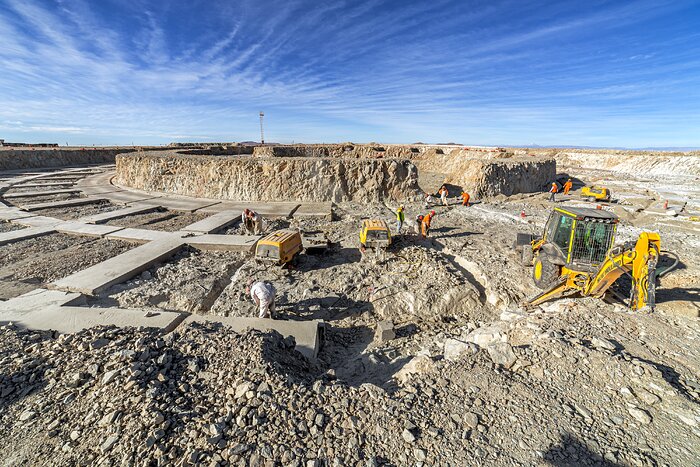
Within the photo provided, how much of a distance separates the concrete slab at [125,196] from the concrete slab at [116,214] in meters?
2.07

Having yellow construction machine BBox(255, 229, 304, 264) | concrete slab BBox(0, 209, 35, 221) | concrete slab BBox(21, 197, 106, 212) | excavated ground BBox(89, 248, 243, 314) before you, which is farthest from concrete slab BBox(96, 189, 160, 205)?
yellow construction machine BBox(255, 229, 304, 264)

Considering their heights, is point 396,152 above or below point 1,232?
above

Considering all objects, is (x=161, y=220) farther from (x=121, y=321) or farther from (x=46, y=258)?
(x=121, y=321)

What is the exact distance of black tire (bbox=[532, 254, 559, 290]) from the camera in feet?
26.4

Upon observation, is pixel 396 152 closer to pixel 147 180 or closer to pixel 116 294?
pixel 147 180

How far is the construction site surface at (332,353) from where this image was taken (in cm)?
358

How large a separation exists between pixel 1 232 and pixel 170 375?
15.7 metres

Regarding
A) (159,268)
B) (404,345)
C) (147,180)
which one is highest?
(147,180)

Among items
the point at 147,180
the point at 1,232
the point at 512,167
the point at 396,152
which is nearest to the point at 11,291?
the point at 1,232

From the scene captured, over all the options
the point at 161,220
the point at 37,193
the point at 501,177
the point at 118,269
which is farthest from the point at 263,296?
the point at 37,193

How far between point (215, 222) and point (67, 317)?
840 cm

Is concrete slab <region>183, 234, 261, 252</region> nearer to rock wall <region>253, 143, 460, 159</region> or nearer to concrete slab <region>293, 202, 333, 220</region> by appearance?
concrete slab <region>293, 202, 333, 220</region>

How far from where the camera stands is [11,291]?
26.5 ft

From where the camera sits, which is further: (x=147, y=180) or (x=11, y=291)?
(x=147, y=180)
